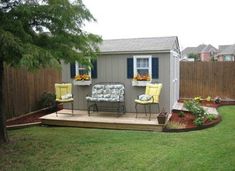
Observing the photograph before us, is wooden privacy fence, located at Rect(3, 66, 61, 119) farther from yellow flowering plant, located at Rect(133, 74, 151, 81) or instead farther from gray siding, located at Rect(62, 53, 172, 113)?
yellow flowering plant, located at Rect(133, 74, 151, 81)

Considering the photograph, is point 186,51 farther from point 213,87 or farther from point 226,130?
point 226,130

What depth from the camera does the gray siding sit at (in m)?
7.68

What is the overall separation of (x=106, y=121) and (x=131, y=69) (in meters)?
2.02

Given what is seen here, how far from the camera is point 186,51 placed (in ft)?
152

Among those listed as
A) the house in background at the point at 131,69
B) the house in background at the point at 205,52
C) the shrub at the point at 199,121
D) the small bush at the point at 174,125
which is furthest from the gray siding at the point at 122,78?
the house in background at the point at 205,52

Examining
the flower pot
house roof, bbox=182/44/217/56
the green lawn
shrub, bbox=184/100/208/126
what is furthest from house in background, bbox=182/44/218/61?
the green lawn

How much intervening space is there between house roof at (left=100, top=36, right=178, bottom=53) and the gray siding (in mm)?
204

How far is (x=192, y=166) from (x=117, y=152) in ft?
4.80

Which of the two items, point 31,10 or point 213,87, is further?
point 213,87

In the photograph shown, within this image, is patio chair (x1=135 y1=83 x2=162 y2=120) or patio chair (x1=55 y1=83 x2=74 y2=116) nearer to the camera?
patio chair (x1=135 y1=83 x2=162 y2=120)

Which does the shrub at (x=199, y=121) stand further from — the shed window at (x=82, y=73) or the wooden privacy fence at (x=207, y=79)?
the wooden privacy fence at (x=207, y=79)

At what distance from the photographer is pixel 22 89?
8.14 meters

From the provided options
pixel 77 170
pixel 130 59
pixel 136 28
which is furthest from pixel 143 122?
pixel 136 28

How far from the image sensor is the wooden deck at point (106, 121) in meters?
6.58
